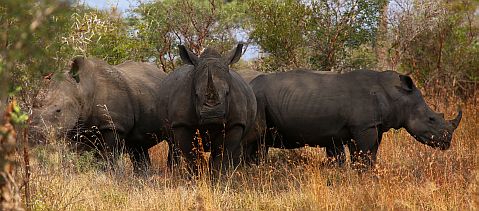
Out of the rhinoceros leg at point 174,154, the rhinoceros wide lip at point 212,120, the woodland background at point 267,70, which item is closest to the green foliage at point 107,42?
the woodland background at point 267,70

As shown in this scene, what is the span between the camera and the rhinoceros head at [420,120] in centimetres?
980

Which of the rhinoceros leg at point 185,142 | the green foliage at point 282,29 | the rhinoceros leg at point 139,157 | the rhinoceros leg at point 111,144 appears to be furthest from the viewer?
the green foliage at point 282,29

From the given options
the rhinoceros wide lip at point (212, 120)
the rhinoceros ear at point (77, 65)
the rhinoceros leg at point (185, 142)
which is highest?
the rhinoceros ear at point (77, 65)

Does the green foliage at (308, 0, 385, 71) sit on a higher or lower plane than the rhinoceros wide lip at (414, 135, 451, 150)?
higher

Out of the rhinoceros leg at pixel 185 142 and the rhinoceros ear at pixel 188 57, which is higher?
the rhinoceros ear at pixel 188 57

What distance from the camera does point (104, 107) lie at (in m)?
9.91

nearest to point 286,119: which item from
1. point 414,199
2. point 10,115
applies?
point 414,199

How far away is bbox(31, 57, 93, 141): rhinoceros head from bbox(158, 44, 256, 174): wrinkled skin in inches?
49.6

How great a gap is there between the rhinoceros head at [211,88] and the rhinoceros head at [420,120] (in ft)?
7.90

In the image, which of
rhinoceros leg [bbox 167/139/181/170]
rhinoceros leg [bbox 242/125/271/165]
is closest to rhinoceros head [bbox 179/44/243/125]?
rhinoceros leg [bbox 167/139/181/170]

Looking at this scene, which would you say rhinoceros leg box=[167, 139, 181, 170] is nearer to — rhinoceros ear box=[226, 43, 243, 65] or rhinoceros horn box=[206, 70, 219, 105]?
rhinoceros horn box=[206, 70, 219, 105]

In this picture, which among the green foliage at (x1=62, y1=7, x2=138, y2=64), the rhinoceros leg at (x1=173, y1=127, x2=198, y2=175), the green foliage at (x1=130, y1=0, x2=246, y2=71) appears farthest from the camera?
the green foliage at (x1=130, y1=0, x2=246, y2=71)

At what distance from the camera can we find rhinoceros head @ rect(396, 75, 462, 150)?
9.80m

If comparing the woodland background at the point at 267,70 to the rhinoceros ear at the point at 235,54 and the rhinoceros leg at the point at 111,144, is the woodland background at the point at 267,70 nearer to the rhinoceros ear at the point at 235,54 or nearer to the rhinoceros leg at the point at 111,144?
the rhinoceros leg at the point at 111,144
